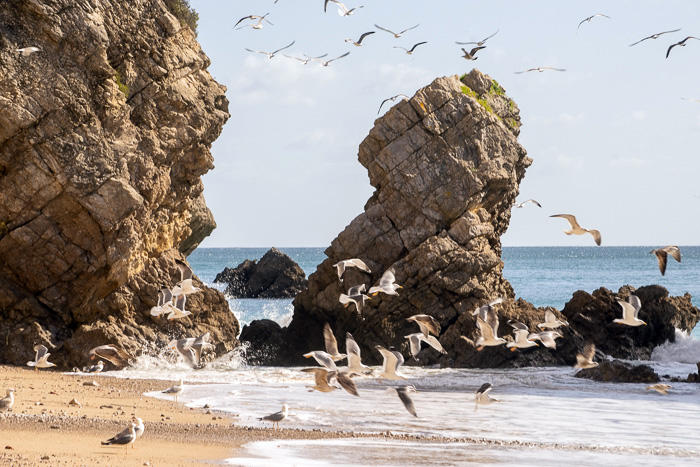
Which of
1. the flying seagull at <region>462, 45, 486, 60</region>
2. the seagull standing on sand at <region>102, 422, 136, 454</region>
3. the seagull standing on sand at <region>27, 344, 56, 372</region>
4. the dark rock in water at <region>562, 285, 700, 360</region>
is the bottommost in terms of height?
the seagull standing on sand at <region>102, 422, 136, 454</region>

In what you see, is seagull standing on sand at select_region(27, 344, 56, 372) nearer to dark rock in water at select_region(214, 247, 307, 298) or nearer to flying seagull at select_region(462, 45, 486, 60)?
flying seagull at select_region(462, 45, 486, 60)

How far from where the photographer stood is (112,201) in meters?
20.9

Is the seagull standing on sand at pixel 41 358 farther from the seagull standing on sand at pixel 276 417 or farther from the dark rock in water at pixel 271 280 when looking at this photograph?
the dark rock in water at pixel 271 280

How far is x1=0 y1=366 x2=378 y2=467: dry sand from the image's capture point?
1140cm

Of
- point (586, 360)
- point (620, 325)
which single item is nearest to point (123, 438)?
point (586, 360)

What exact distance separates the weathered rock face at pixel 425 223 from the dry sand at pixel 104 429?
922 cm

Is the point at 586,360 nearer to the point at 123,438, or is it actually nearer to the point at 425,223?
the point at 425,223

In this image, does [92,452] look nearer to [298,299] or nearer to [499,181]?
[298,299]

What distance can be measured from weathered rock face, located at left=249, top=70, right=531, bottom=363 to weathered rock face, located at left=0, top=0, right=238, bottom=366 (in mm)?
5556

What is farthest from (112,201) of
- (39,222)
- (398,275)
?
(398,275)

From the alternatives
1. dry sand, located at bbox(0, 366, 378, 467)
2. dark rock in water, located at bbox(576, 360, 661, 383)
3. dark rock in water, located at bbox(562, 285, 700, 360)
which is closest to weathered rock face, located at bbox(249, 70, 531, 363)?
dark rock in water, located at bbox(562, 285, 700, 360)

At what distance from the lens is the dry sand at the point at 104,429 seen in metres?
11.4

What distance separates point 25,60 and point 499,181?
1444 centimetres

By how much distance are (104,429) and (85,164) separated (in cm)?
891
